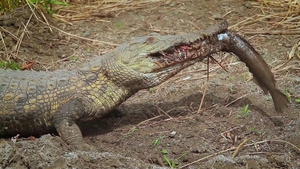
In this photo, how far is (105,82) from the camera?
12.3 feet

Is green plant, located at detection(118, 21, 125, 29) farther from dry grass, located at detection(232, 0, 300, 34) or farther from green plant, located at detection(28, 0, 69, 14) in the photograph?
dry grass, located at detection(232, 0, 300, 34)

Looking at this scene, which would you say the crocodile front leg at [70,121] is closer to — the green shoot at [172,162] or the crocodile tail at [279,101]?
the green shoot at [172,162]

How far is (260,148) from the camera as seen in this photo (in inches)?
126

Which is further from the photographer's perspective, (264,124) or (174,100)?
(174,100)

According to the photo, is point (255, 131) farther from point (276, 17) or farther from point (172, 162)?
point (276, 17)

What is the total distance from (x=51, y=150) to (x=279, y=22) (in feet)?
14.2

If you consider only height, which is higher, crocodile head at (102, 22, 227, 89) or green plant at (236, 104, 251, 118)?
crocodile head at (102, 22, 227, 89)

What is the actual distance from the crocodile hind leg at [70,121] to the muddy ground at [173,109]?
0.12m

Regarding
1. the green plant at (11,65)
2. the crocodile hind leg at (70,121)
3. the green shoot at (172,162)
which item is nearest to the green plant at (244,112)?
the green shoot at (172,162)

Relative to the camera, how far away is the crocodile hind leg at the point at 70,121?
135 inches

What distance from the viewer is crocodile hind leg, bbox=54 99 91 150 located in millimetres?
3440

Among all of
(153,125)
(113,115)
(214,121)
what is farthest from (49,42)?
(214,121)

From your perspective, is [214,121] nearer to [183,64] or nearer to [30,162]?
[183,64]

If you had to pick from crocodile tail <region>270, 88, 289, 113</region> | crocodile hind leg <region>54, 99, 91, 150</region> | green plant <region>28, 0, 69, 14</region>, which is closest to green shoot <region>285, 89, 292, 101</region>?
crocodile tail <region>270, 88, 289, 113</region>
